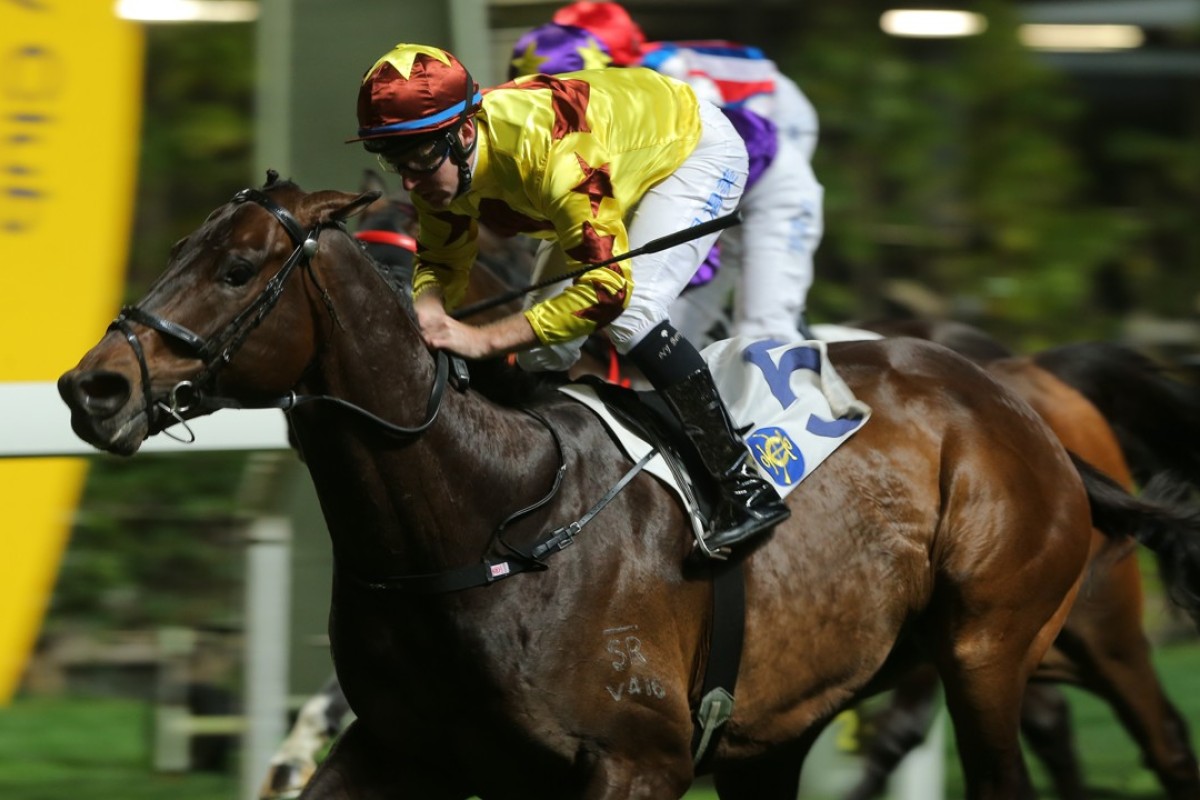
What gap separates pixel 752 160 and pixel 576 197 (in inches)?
74.0

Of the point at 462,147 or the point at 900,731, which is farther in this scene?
the point at 900,731

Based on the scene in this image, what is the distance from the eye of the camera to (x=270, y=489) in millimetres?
4691

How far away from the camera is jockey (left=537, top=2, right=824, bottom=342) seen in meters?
5.07

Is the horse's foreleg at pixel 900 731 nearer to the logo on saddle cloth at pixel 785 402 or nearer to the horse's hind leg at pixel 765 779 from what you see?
the horse's hind leg at pixel 765 779

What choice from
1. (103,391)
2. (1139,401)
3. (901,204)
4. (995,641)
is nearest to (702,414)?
(995,641)

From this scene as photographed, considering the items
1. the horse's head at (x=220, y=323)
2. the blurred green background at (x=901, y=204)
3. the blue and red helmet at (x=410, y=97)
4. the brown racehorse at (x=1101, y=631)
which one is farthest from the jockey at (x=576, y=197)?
the blurred green background at (x=901, y=204)

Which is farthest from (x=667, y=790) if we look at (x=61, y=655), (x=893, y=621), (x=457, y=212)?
(x=61, y=655)

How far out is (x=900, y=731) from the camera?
A: 5105mm

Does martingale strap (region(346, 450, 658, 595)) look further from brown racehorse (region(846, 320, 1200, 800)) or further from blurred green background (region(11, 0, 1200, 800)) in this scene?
blurred green background (region(11, 0, 1200, 800))

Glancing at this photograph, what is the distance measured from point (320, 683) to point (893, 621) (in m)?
2.12

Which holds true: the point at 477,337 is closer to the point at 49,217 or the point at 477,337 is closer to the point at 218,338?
the point at 218,338

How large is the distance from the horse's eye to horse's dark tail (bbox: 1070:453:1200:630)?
7.08ft

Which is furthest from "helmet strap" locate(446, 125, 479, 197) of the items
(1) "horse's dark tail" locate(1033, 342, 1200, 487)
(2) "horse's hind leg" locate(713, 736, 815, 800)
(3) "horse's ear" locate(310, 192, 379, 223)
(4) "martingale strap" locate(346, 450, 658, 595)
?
(1) "horse's dark tail" locate(1033, 342, 1200, 487)

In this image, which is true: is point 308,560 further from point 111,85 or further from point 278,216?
point 278,216
